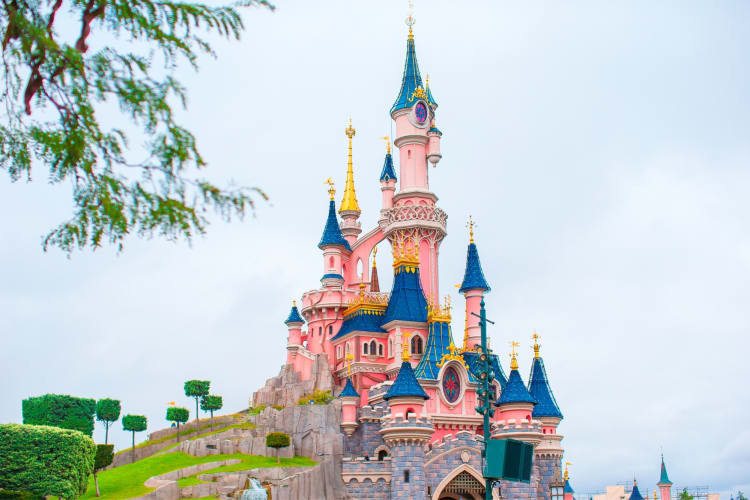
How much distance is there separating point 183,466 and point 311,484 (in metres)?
6.78

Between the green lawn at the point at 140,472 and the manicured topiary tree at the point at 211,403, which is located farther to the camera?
the manicured topiary tree at the point at 211,403

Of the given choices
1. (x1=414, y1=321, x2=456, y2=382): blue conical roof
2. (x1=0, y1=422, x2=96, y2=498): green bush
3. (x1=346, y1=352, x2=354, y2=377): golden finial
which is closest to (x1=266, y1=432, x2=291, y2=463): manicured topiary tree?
(x1=346, y1=352, x2=354, y2=377): golden finial

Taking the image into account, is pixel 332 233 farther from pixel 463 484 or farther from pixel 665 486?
pixel 665 486

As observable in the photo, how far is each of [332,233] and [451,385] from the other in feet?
51.9

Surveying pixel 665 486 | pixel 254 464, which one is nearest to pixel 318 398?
pixel 254 464

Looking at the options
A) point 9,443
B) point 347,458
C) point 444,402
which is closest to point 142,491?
point 9,443

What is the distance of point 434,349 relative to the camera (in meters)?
46.2

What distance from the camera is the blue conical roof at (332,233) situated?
184ft

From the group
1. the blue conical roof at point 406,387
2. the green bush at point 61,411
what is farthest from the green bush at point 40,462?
the blue conical roof at point 406,387

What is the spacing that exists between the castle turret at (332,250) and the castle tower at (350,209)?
6.67ft

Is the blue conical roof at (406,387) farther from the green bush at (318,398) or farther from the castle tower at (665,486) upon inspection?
the castle tower at (665,486)

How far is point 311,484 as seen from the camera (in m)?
40.2

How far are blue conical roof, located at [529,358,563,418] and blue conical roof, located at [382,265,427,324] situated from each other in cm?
883

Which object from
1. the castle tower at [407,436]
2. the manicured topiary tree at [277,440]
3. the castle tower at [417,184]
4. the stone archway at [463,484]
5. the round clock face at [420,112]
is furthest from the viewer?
the round clock face at [420,112]
